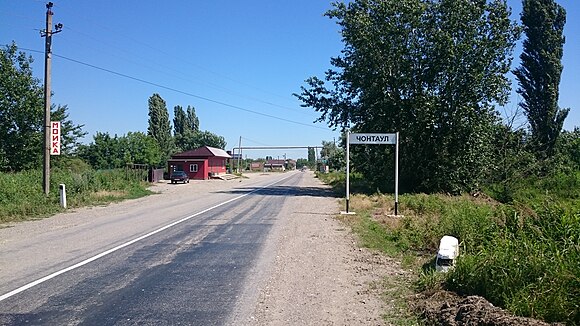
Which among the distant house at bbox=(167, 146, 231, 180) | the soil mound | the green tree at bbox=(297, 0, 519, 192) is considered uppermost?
the green tree at bbox=(297, 0, 519, 192)

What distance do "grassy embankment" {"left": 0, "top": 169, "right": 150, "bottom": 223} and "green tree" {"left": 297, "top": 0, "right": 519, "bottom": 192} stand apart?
55.8 feet

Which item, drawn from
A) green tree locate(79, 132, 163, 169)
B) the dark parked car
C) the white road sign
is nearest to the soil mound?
the white road sign

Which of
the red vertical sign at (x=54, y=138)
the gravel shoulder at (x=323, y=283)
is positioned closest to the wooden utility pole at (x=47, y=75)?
the red vertical sign at (x=54, y=138)

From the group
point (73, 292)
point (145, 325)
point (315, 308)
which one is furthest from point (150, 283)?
point (315, 308)

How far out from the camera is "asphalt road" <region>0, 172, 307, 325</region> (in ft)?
19.6

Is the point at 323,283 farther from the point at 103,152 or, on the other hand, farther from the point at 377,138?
the point at 103,152

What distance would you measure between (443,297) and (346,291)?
4.95ft

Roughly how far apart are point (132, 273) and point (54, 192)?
55.3 feet

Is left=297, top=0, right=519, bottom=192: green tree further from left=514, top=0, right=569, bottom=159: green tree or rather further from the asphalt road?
the asphalt road

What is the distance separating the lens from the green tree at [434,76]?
2819 centimetres

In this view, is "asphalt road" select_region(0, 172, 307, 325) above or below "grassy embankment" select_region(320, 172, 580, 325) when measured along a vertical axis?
below

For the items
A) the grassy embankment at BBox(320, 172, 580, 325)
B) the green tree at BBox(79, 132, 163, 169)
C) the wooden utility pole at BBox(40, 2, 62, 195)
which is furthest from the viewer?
the green tree at BBox(79, 132, 163, 169)

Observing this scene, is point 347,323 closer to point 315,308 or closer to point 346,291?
point 315,308

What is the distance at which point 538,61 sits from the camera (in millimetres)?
36438
